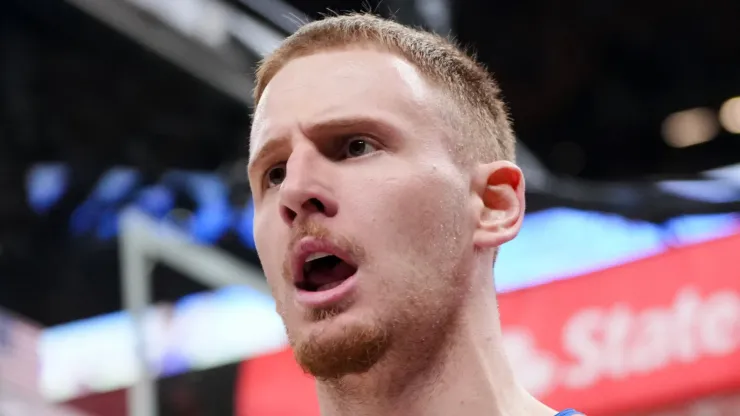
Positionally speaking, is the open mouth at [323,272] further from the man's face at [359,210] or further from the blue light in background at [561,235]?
the blue light in background at [561,235]

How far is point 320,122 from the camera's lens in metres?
1.51

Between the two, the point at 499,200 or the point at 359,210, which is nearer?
the point at 359,210

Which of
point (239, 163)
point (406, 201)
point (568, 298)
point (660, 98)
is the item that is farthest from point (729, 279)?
point (660, 98)

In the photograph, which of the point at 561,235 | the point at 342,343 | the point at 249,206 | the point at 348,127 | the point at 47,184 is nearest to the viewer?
the point at 342,343

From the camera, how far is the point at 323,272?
4.91ft

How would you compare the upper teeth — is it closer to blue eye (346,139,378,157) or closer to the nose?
the nose

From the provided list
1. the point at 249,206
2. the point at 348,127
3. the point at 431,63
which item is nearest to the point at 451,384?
the point at 348,127

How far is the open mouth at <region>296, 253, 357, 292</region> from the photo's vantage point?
147 centimetres

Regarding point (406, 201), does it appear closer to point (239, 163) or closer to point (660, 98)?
point (239, 163)

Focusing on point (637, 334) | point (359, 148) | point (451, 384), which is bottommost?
point (451, 384)

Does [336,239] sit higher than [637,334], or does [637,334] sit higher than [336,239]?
[637,334]

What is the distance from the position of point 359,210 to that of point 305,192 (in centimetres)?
8

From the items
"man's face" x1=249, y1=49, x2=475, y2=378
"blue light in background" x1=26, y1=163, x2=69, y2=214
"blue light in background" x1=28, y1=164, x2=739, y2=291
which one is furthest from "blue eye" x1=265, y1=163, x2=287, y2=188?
"blue light in background" x1=26, y1=163, x2=69, y2=214

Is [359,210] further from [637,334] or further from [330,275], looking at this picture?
[637,334]
